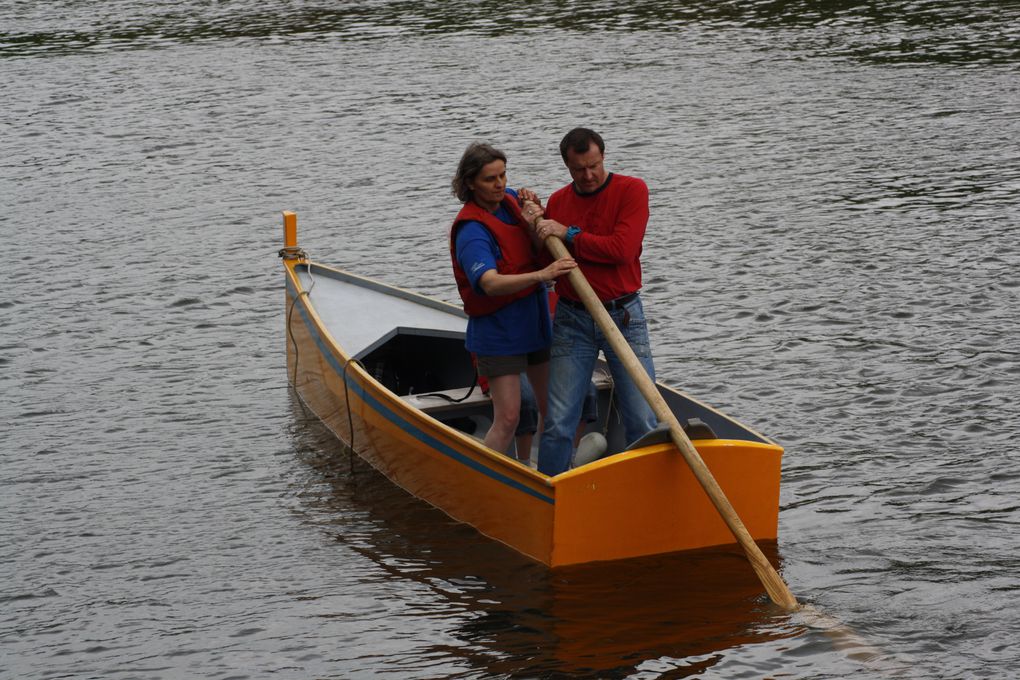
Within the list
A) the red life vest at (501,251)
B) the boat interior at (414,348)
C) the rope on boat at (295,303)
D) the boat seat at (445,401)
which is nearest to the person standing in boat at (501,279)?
the red life vest at (501,251)

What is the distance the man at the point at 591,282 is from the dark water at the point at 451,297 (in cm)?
93

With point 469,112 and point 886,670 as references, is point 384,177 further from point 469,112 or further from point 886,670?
point 886,670

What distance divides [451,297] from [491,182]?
692cm

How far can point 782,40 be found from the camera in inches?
1109

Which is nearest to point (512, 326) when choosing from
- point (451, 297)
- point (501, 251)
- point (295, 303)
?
point (501, 251)

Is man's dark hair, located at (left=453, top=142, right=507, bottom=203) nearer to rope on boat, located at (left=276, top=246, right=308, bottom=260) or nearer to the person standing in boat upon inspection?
the person standing in boat

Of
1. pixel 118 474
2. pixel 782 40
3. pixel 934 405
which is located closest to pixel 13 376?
pixel 118 474

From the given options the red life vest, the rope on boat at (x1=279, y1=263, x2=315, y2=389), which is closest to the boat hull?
the red life vest

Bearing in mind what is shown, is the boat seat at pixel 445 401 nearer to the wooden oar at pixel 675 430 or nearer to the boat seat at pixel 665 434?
the boat seat at pixel 665 434

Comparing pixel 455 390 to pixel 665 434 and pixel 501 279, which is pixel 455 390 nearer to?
pixel 501 279

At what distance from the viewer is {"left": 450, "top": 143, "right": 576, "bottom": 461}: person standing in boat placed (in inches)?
311

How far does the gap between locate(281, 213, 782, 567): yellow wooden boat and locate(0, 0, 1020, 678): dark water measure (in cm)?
23

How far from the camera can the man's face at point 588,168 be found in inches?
302

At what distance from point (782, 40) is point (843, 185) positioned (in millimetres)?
10927
